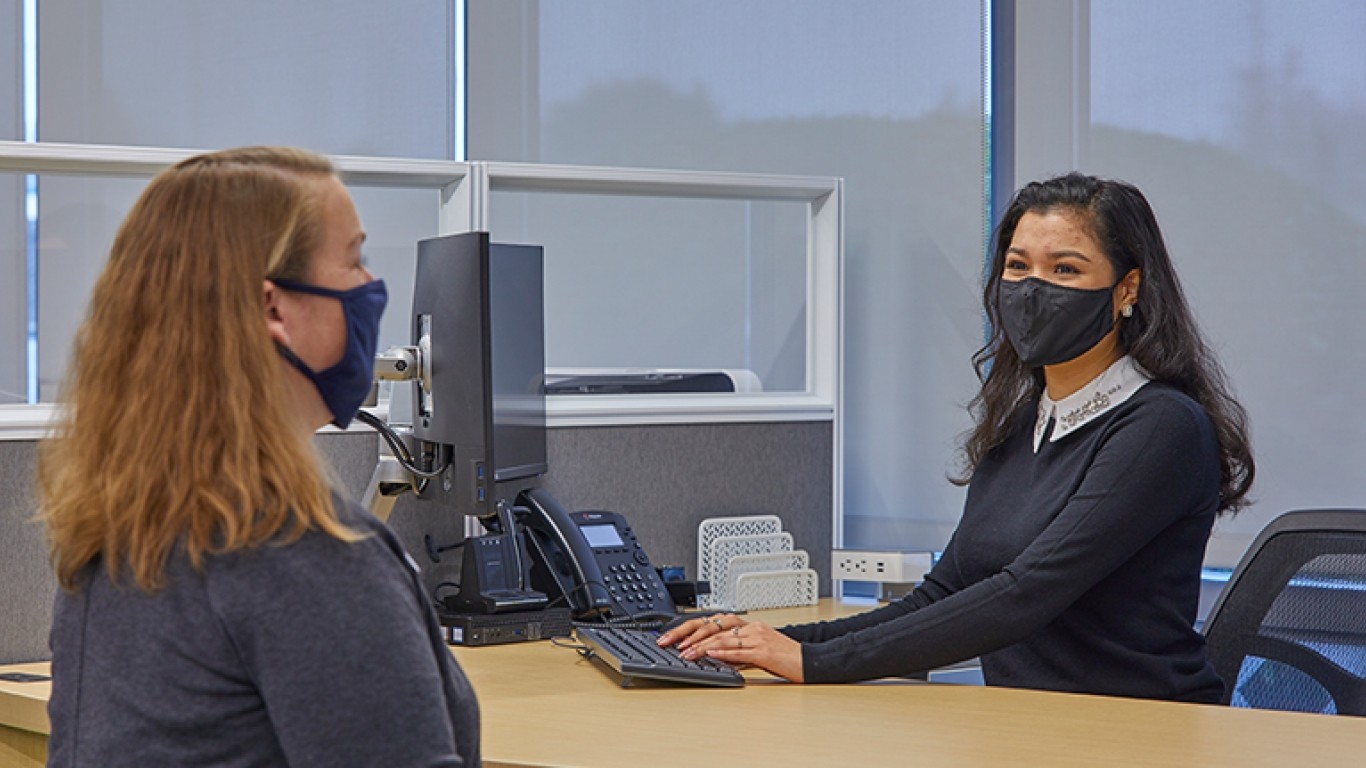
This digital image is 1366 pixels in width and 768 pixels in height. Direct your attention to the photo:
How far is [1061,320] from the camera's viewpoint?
5.56 ft

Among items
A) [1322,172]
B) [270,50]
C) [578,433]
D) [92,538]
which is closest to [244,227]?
[92,538]

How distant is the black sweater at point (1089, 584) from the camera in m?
1.52

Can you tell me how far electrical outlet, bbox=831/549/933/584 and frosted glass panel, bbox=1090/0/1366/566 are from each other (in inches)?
25.0

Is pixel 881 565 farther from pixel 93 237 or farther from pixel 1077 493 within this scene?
pixel 93 237

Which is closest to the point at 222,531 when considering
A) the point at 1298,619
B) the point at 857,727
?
the point at 857,727

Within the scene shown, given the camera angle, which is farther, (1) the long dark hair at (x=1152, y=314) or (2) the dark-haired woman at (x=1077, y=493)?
(1) the long dark hair at (x=1152, y=314)

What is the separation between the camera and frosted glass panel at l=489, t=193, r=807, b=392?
3.05 metres

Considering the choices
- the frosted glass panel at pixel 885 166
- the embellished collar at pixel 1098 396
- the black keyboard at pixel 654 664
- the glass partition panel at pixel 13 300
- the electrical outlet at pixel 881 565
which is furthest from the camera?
the glass partition panel at pixel 13 300

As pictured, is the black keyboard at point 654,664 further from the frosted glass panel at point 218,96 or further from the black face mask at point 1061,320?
the frosted glass panel at point 218,96

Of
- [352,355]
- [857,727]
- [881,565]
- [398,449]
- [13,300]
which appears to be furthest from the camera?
[13,300]

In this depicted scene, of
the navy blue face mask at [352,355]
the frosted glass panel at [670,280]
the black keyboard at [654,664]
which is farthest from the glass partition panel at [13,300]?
the navy blue face mask at [352,355]

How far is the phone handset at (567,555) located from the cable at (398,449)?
0.24m

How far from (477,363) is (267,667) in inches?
38.4

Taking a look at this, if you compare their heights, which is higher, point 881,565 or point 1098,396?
point 1098,396
